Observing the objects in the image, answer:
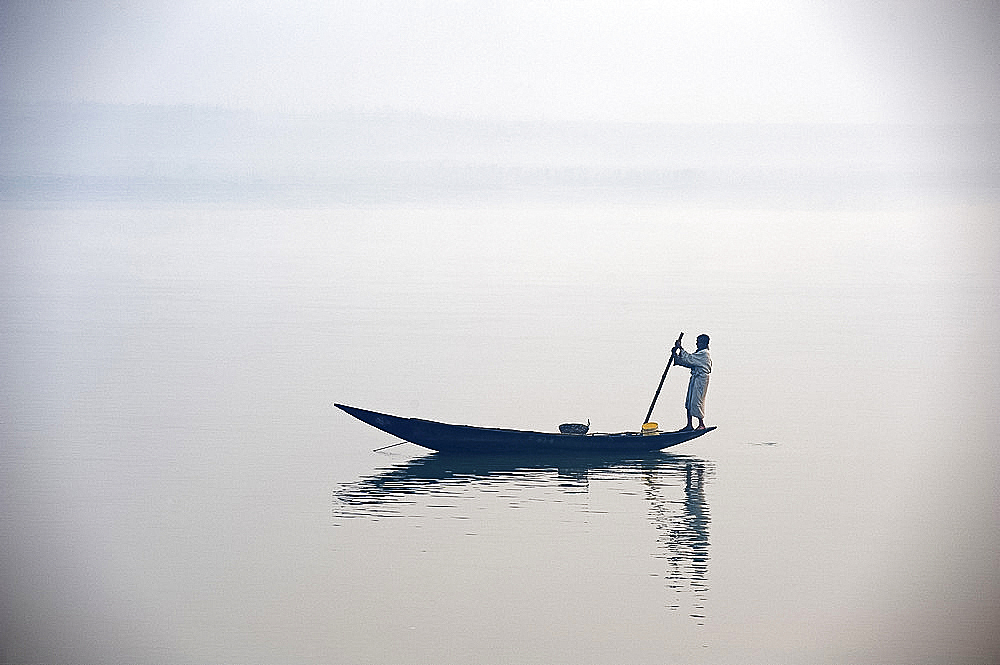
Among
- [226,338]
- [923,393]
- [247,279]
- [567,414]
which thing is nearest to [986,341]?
[923,393]

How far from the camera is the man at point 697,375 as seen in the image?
491 inches

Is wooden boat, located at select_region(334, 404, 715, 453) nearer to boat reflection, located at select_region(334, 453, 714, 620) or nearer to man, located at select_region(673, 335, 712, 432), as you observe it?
boat reflection, located at select_region(334, 453, 714, 620)

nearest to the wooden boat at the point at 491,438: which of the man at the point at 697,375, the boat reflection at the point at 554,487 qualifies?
the boat reflection at the point at 554,487

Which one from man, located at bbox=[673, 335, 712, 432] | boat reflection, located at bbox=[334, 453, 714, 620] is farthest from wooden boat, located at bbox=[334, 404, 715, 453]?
man, located at bbox=[673, 335, 712, 432]

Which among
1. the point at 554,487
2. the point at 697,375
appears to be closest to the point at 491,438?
the point at 554,487

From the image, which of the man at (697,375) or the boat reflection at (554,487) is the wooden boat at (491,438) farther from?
the man at (697,375)

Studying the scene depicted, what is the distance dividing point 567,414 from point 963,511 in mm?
4364

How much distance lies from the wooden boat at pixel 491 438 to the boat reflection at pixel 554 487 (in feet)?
0.25

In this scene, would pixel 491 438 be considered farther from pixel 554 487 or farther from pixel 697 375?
pixel 697 375

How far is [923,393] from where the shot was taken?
52.6 feet

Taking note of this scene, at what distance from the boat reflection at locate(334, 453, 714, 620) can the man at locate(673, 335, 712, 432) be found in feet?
1.22

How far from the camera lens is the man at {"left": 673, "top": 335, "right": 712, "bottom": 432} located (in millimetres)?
12461

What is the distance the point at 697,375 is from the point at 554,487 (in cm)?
179

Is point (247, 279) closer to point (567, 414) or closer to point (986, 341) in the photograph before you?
point (986, 341)
